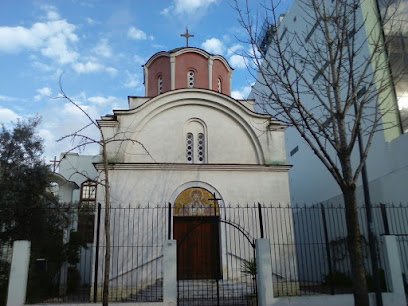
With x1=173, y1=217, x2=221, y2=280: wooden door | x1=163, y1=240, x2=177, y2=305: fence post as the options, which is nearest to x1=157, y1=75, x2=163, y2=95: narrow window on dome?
x1=173, y1=217, x2=221, y2=280: wooden door

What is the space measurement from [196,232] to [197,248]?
542mm

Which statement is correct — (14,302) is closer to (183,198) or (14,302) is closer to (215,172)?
(183,198)

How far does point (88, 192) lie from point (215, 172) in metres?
12.9

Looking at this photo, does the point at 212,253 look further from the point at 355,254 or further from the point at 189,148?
the point at 355,254

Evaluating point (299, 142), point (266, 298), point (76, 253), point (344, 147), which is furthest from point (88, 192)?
point (344, 147)

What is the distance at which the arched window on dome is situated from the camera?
45.2 feet

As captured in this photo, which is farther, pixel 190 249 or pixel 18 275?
pixel 190 249

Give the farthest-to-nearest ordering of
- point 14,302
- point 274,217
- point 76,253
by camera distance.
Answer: point 76,253 → point 274,217 → point 14,302

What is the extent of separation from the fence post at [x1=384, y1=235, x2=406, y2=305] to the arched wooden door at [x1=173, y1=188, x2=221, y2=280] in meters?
5.24

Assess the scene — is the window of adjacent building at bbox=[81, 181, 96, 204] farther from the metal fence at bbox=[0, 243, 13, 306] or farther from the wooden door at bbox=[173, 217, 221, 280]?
the wooden door at bbox=[173, 217, 221, 280]

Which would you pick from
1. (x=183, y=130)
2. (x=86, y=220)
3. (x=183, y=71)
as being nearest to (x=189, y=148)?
(x=183, y=130)

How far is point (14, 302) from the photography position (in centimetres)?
837

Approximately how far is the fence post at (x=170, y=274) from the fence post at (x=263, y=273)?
2.01 meters

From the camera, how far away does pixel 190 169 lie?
13117mm
